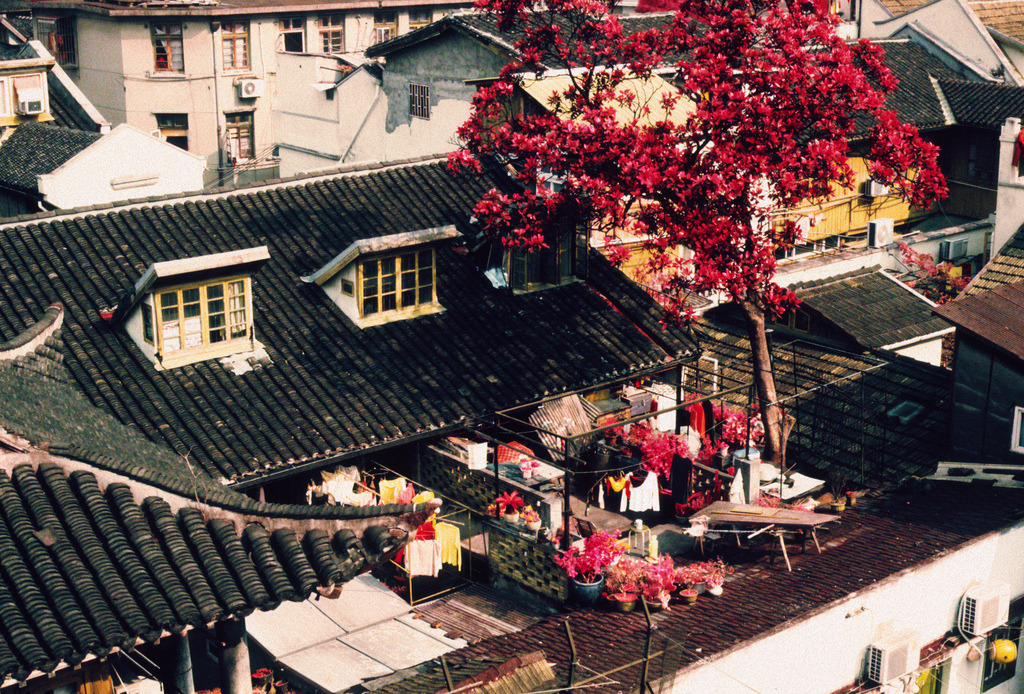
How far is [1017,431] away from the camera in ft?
83.6

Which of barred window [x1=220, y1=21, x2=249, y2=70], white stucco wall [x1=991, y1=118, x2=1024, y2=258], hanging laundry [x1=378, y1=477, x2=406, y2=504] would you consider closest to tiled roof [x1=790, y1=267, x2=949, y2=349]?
white stucco wall [x1=991, y1=118, x2=1024, y2=258]

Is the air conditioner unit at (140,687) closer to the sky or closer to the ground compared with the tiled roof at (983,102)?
closer to the ground

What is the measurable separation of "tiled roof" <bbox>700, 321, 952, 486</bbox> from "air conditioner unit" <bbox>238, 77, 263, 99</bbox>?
34.2 m

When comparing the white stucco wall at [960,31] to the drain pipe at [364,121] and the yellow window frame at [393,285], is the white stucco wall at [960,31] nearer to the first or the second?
the drain pipe at [364,121]

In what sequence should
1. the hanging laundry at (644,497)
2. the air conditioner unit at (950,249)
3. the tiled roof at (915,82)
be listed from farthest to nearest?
the tiled roof at (915,82)
the air conditioner unit at (950,249)
the hanging laundry at (644,497)

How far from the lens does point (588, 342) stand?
27.4m

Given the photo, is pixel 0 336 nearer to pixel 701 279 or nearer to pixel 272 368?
pixel 272 368

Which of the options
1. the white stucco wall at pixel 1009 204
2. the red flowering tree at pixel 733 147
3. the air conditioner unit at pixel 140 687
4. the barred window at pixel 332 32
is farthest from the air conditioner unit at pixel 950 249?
the air conditioner unit at pixel 140 687

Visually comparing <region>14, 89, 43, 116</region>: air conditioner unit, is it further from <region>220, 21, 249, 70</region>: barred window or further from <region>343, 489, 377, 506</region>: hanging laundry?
<region>343, 489, 377, 506</region>: hanging laundry

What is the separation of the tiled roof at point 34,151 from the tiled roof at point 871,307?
22681mm

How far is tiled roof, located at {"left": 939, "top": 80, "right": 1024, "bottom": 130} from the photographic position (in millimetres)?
47125

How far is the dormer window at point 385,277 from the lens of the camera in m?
26.0

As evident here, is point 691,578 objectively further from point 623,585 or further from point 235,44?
point 235,44

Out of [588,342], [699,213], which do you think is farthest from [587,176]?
[588,342]
